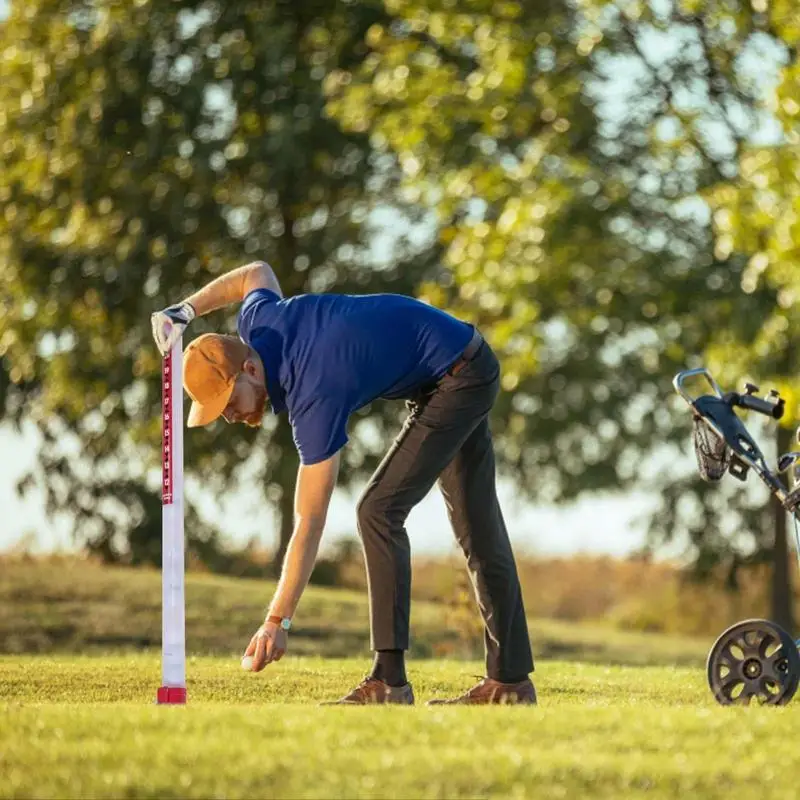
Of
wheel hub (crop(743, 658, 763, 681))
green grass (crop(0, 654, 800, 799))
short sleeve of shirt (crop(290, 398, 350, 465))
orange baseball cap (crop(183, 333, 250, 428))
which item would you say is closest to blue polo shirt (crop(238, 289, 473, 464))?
short sleeve of shirt (crop(290, 398, 350, 465))

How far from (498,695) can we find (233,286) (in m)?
2.19

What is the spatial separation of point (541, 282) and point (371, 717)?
38.6 ft

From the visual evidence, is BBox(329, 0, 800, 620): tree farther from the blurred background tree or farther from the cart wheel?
the cart wheel

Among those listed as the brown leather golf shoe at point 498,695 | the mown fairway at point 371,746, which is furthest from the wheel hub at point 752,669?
the brown leather golf shoe at point 498,695

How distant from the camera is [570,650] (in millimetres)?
19938

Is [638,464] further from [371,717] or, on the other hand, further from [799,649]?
[371,717]

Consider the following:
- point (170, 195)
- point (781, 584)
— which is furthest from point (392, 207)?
point (781, 584)

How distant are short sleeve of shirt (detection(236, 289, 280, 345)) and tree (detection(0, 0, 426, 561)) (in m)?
14.2

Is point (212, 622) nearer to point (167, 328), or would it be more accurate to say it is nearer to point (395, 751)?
point (167, 328)

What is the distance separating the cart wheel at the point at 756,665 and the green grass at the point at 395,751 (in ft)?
2.03

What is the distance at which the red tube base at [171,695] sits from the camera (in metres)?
7.87

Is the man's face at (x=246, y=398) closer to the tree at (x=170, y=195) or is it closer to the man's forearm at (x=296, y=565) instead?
the man's forearm at (x=296, y=565)

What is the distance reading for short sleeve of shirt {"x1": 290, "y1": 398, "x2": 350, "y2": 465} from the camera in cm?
710

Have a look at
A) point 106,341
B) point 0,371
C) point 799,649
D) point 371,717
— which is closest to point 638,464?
point 106,341
